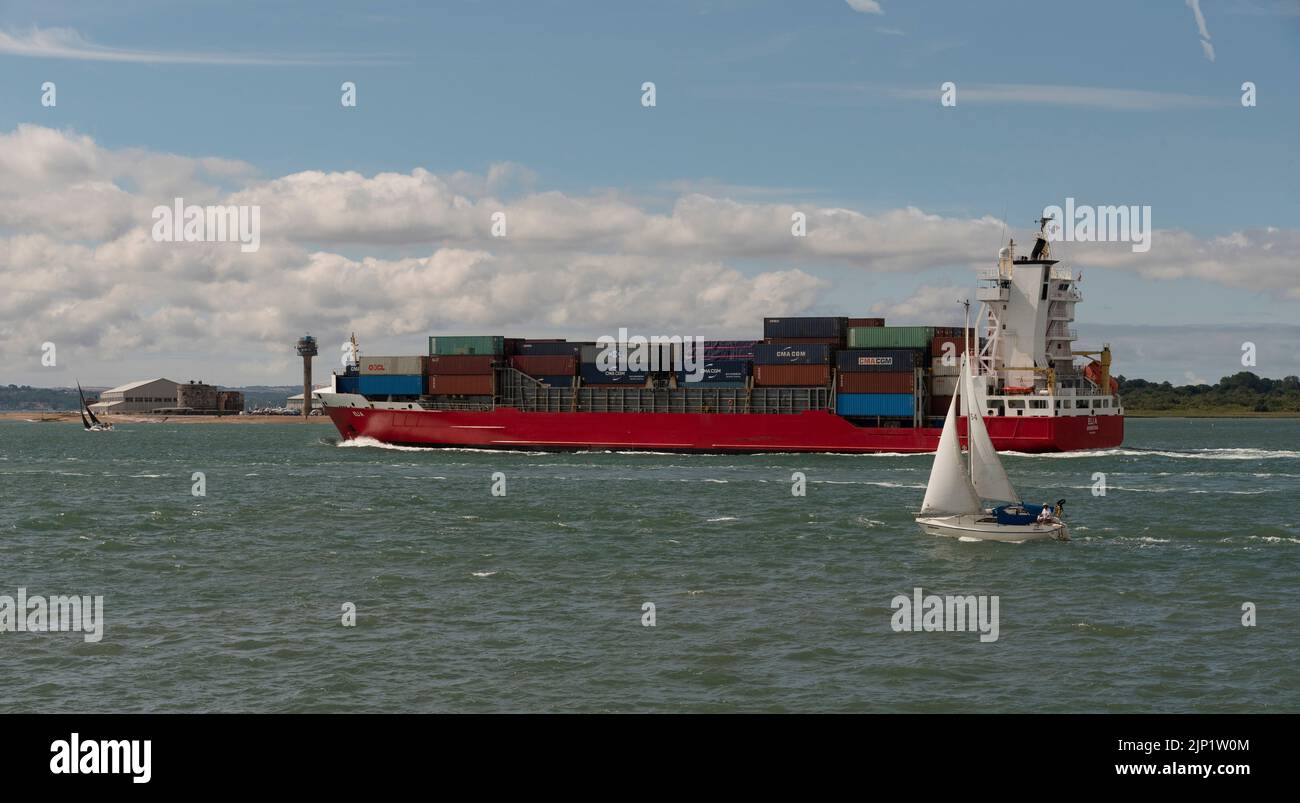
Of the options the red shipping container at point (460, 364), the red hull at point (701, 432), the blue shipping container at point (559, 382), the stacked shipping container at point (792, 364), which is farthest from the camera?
the red shipping container at point (460, 364)

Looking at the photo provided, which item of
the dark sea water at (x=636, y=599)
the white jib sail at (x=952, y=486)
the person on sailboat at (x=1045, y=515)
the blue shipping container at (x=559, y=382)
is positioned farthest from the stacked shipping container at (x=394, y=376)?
the person on sailboat at (x=1045, y=515)

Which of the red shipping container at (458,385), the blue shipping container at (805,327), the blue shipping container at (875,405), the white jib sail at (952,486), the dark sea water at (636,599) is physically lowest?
the dark sea water at (636,599)

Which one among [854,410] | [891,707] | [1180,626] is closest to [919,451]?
[854,410]

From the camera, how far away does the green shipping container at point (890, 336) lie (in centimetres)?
8606

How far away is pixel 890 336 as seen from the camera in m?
87.1

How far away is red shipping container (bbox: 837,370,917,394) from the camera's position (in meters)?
83.5

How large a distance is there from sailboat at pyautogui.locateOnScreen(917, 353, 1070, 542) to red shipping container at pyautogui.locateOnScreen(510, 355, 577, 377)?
184 ft

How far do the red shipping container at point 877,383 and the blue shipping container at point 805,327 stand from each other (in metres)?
5.31

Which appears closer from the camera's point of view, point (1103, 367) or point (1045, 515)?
point (1045, 515)

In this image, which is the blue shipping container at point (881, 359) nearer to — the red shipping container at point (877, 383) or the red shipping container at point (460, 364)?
the red shipping container at point (877, 383)

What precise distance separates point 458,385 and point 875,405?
111ft

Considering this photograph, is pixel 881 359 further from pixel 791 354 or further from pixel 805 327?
pixel 805 327

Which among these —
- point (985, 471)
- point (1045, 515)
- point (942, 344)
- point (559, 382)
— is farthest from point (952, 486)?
point (559, 382)

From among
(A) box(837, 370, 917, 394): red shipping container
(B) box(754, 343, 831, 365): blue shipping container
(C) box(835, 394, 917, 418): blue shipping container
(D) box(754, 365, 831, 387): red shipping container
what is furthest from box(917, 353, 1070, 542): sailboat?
(B) box(754, 343, 831, 365): blue shipping container
